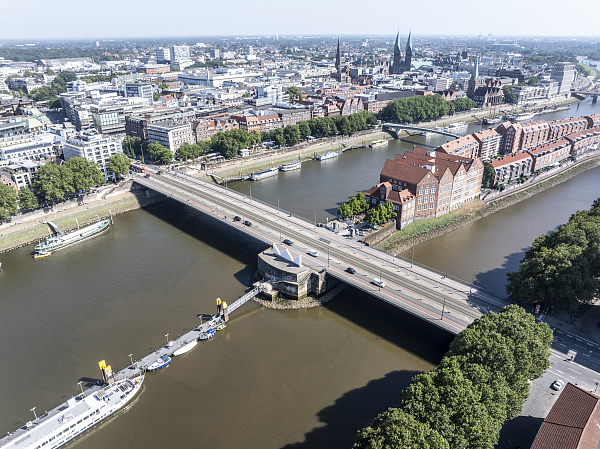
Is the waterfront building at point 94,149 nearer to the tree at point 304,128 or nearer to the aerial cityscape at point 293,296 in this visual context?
the aerial cityscape at point 293,296

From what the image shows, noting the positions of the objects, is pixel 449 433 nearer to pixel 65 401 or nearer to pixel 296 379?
pixel 296 379

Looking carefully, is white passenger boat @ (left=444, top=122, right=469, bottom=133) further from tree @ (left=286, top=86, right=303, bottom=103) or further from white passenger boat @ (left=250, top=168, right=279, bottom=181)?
white passenger boat @ (left=250, top=168, right=279, bottom=181)

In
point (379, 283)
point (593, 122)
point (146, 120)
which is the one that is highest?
point (146, 120)

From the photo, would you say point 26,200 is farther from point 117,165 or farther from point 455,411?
point 455,411

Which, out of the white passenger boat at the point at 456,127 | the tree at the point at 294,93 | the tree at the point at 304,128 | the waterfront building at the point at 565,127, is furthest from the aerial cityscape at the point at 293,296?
the tree at the point at 294,93

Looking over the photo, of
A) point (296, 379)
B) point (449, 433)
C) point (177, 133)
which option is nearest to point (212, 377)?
point (296, 379)

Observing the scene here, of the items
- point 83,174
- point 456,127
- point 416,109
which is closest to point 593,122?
point 456,127
